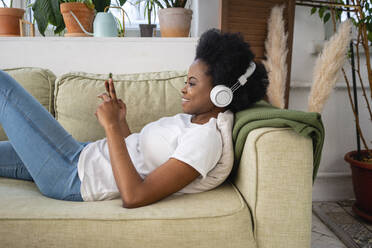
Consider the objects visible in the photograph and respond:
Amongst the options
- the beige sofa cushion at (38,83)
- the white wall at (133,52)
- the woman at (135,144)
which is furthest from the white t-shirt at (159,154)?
the white wall at (133,52)

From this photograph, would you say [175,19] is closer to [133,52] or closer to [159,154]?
[133,52]

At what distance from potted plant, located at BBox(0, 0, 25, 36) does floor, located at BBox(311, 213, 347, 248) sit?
209 centimetres

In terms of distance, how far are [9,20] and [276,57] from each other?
1.60 m

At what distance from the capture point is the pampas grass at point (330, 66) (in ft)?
4.78

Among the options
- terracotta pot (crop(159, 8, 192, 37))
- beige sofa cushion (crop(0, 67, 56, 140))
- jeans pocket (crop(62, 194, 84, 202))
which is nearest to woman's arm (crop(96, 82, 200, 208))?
jeans pocket (crop(62, 194, 84, 202))

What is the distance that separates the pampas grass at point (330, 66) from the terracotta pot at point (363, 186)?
0.48 m

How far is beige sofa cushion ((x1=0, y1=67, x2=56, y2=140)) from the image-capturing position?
1.54 m

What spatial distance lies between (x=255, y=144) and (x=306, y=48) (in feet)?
4.65

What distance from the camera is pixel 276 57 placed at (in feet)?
5.41

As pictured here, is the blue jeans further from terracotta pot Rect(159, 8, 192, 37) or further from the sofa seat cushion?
terracotta pot Rect(159, 8, 192, 37)

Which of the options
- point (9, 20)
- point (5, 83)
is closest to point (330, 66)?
point (5, 83)

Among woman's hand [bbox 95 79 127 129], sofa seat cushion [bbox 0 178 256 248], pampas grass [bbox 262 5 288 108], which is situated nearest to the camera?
sofa seat cushion [bbox 0 178 256 248]

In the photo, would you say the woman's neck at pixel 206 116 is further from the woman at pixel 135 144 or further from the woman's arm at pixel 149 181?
the woman's arm at pixel 149 181

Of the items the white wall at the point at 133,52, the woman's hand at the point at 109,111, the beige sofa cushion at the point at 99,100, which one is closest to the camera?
the woman's hand at the point at 109,111
